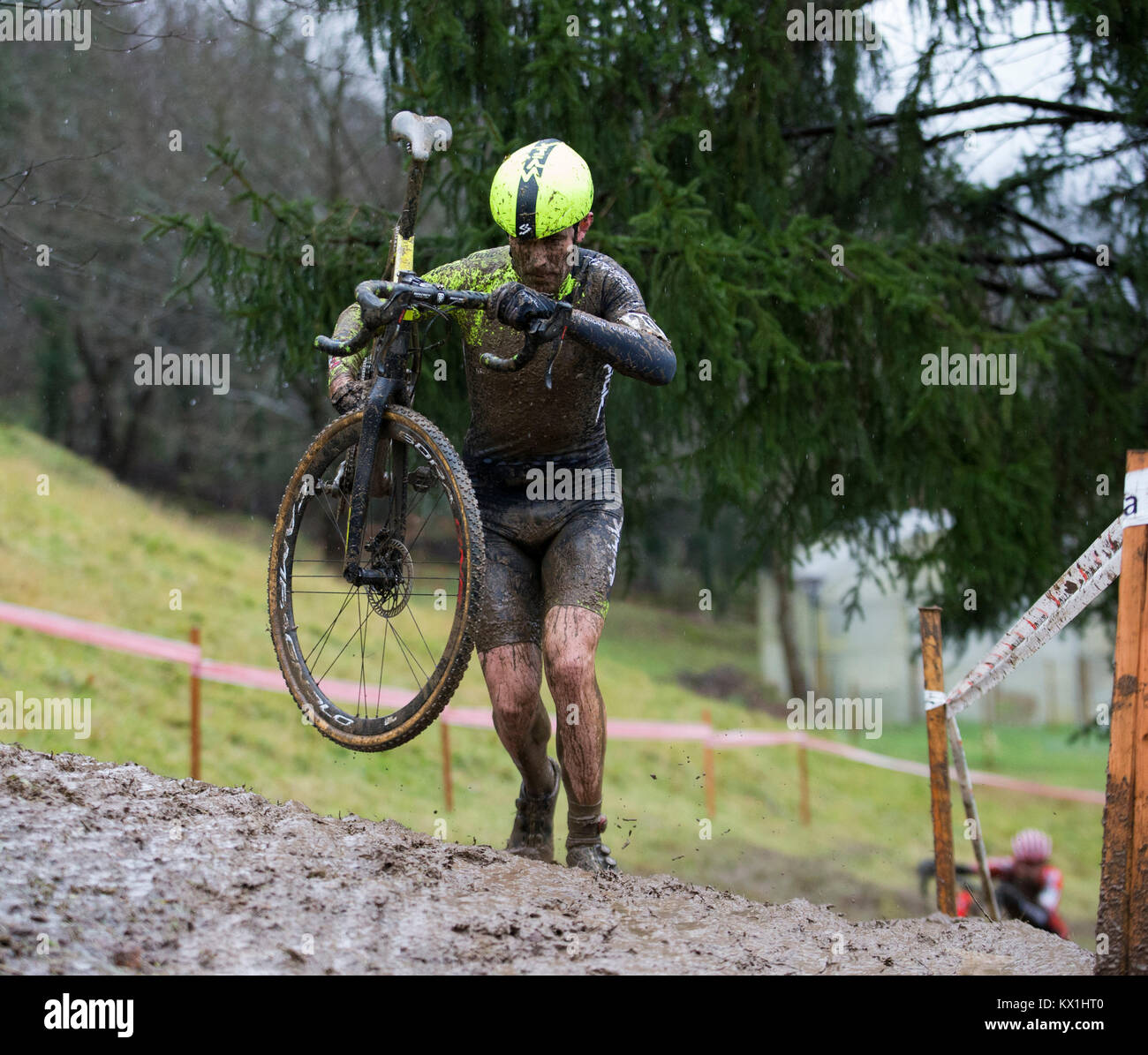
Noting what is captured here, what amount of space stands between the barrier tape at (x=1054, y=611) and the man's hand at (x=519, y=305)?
69.5 inches

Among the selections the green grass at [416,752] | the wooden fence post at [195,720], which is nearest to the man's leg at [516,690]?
the wooden fence post at [195,720]

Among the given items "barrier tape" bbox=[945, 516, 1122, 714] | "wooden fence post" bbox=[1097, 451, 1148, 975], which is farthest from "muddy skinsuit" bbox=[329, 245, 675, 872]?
"wooden fence post" bbox=[1097, 451, 1148, 975]

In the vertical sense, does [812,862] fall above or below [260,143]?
below

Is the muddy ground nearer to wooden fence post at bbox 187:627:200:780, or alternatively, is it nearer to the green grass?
wooden fence post at bbox 187:627:200:780

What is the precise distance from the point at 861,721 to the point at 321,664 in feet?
33.5

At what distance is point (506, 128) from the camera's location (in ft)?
23.3

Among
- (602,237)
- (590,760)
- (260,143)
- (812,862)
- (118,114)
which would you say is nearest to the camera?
(590,760)

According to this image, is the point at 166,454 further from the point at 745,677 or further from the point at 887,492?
the point at 887,492

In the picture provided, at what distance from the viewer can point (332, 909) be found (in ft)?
10.4

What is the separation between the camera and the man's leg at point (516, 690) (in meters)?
4.32

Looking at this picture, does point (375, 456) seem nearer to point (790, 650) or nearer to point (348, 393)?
point (348, 393)

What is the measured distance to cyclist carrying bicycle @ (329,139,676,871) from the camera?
3982 millimetres

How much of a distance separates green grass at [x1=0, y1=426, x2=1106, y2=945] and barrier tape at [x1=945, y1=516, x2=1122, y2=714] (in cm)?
491
